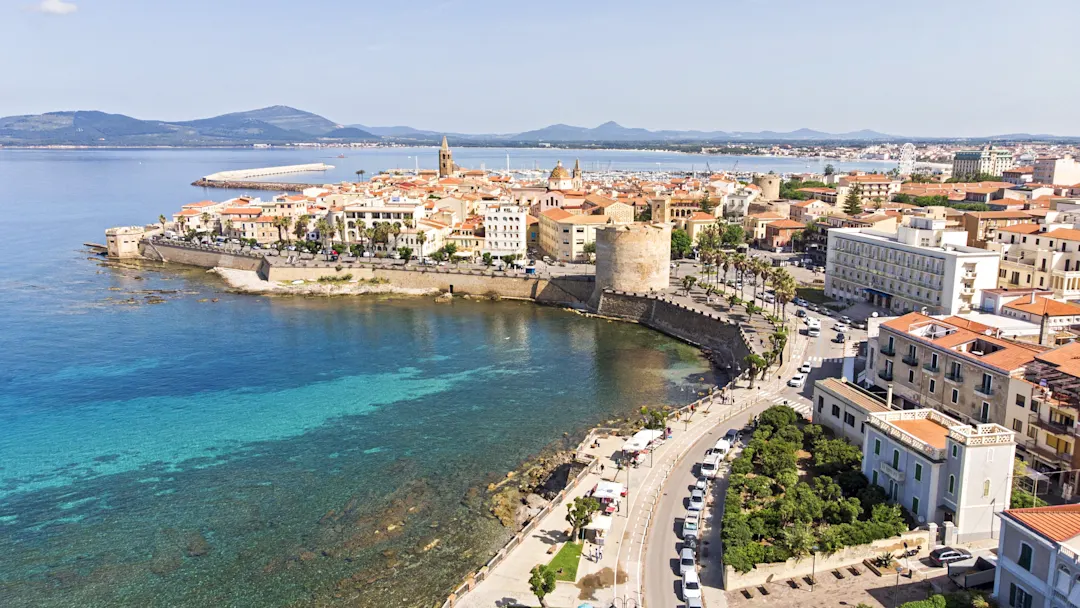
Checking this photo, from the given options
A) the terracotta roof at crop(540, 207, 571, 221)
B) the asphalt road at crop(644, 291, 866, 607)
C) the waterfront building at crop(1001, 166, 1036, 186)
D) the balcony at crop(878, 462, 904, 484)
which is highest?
the waterfront building at crop(1001, 166, 1036, 186)

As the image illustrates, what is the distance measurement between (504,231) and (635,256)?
69.5ft

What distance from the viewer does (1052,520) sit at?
1708 cm

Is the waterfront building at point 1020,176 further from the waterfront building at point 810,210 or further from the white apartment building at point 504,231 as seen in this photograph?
the white apartment building at point 504,231

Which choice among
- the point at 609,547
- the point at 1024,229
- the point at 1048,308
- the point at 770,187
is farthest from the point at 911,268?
the point at 770,187

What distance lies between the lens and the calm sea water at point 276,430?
78.3ft

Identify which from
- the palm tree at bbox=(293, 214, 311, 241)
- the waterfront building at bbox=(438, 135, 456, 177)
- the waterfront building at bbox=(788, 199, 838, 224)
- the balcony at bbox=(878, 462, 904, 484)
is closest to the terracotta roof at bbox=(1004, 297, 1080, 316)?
the balcony at bbox=(878, 462, 904, 484)

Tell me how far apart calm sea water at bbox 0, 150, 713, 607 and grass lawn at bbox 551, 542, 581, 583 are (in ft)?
11.3

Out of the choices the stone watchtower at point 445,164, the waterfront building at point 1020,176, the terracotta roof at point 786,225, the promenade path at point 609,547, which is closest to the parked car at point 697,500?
the promenade path at point 609,547

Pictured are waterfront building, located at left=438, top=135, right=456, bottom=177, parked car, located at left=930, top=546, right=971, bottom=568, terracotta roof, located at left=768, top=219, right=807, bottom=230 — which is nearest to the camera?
parked car, located at left=930, top=546, right=971, bottom=568

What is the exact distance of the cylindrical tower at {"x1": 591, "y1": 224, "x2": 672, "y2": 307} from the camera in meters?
56.2

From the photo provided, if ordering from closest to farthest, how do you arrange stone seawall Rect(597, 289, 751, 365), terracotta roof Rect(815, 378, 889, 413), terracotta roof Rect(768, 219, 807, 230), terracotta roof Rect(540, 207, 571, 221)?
terracotta roof Rect(815, 378, 889, 413) < stone seawall Rect(597, 289, 751, 365) < terracotta roof Rect(540, 207, 571, 221) < terracotta roof Rect(768, 219, 807, 230)

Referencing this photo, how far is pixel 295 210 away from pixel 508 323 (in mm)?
44108

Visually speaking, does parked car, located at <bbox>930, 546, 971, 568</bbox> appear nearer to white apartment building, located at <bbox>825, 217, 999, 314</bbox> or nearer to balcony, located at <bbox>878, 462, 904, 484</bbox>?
balcony, located at <bbox>878, 462, 904, 484</bbox>

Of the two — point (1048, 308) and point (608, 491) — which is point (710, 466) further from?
point (1048, 308)
